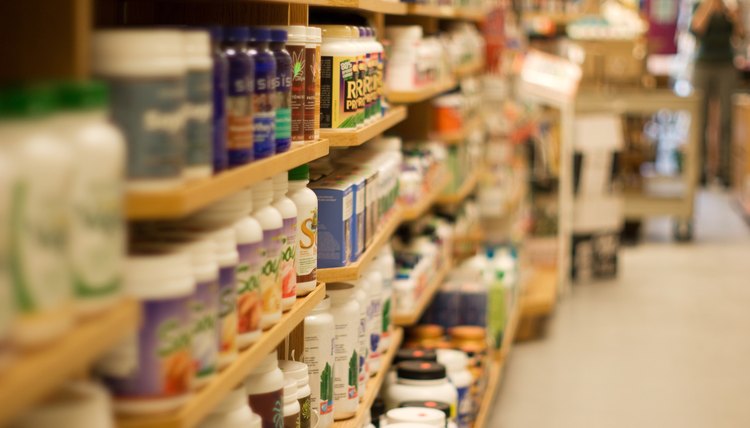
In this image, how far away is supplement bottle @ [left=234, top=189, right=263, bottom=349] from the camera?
201 centimetres

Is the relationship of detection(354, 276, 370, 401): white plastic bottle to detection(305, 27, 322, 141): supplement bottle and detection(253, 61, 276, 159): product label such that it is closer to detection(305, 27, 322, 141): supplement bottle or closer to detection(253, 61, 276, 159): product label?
detection(305, 27, 322, 141): supplement bottle

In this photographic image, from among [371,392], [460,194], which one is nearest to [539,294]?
[460,194]

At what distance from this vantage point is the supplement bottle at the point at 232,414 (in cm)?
200

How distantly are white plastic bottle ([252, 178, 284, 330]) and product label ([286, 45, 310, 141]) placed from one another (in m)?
0.28

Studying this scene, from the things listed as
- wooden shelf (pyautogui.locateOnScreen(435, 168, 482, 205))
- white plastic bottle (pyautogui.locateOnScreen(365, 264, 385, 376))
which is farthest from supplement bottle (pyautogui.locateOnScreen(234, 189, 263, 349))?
wooden shelf (pyautogui.locateOnScreen(435, 168, 482, 205))

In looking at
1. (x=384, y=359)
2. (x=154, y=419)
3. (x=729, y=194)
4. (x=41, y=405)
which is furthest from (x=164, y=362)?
(x=729, y=194)

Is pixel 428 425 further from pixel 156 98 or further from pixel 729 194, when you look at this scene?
pixel 729 194

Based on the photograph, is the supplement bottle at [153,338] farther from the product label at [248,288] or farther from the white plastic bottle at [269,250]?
the white plastic bottle at [269,250]

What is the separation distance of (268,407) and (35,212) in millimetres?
1110

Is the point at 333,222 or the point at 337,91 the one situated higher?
the point at 337,91

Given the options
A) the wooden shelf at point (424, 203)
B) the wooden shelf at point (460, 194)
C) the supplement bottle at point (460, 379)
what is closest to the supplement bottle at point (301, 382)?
the supplement bottle at point (460, 379)

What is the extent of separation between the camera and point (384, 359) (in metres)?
3.74

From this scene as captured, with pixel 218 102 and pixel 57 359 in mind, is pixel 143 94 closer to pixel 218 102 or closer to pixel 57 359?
pixel 218 102

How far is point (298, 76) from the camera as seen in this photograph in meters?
2.52
